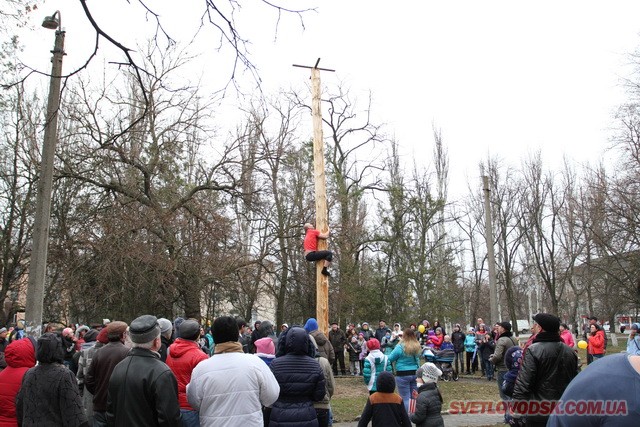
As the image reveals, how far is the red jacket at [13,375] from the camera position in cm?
561

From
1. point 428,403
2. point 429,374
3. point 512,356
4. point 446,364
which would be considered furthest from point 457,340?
point 428,403

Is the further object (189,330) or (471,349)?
(471,349)

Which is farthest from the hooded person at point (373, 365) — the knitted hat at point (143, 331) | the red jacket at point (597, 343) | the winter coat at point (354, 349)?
the winter coat at point (354, 349)

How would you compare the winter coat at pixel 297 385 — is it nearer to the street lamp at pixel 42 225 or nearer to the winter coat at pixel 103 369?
Result: the winter coat at pixel 103 369

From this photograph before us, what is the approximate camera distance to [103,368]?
585 centimetres

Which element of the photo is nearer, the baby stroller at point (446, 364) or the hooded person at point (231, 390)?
the hooded person at point (231, 390)

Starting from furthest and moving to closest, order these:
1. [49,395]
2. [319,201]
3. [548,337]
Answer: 1. [319,201]
2. [548,337]
3. [49,395]

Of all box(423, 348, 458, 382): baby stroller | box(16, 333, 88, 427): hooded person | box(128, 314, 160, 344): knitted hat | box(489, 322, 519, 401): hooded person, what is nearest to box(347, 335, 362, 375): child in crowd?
box(423, 348, 458, 382): baby stroller

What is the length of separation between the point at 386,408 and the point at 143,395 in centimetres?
323

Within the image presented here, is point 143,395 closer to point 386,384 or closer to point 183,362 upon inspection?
point 183,362

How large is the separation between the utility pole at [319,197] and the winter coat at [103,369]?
4.78 m

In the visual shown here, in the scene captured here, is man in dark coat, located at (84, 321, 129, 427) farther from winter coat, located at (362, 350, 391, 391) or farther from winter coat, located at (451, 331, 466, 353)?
winter coat, located at (451, 331, 466, 353)

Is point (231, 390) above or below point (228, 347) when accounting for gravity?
below

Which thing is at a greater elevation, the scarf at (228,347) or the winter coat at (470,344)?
the scarf at (228,347)
